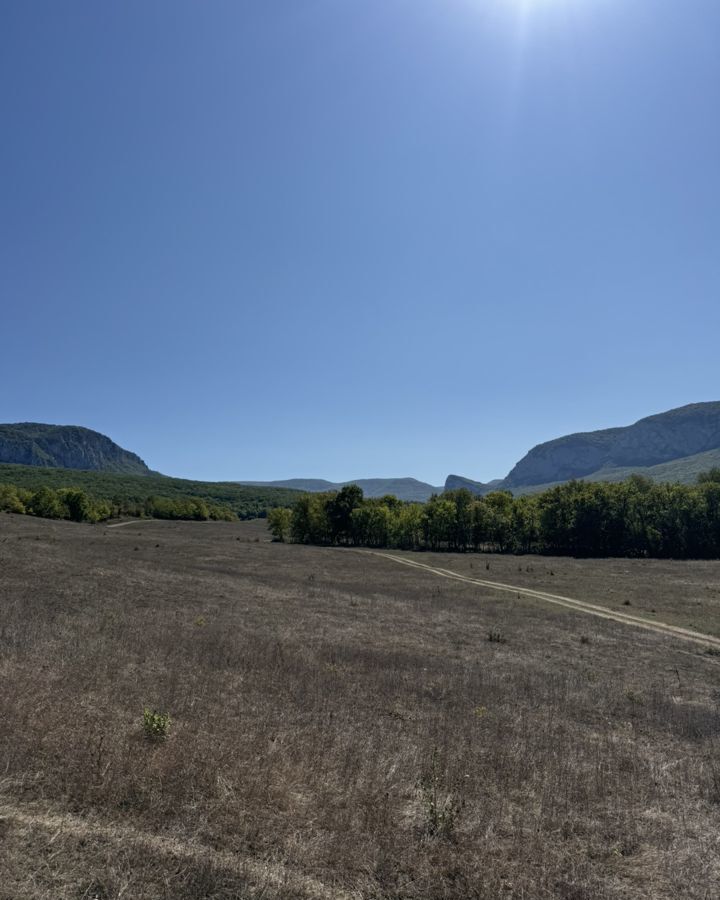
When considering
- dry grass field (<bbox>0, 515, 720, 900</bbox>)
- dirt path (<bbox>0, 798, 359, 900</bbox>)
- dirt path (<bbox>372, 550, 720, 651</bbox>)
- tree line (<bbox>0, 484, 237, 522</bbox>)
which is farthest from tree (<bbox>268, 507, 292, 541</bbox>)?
dirt path (<bbox>0, 798, 359, 900</bbox>)

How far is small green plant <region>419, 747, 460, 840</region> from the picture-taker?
746 centimetres

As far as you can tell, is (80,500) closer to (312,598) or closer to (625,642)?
(312,598)

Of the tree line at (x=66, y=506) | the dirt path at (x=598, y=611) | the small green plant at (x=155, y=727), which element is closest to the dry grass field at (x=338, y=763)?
the small green plant at (x=155, y=727)

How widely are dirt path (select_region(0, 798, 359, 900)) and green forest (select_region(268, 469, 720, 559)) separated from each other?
100756 millimetres

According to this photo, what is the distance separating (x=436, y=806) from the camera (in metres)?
7.95

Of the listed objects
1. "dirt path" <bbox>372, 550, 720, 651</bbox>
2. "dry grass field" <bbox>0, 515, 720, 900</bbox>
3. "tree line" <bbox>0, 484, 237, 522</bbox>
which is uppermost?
"tree line" <bbox>0, 484, 237, 522</bbox>

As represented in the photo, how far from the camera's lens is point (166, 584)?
33312 millimetres

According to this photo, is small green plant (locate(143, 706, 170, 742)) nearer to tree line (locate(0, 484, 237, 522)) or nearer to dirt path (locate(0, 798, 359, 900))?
dirt path (locate(0, 798, 359, 900))

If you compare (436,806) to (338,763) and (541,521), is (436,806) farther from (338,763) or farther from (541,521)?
(541,521)

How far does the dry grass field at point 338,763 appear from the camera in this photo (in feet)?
20.5

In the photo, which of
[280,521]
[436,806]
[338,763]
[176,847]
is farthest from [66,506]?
[436,806]

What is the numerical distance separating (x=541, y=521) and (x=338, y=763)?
104 m

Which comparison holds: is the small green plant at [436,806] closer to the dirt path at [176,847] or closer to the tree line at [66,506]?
the dirt path at [176,847]

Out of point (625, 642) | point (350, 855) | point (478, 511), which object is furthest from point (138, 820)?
point (478, 511)
